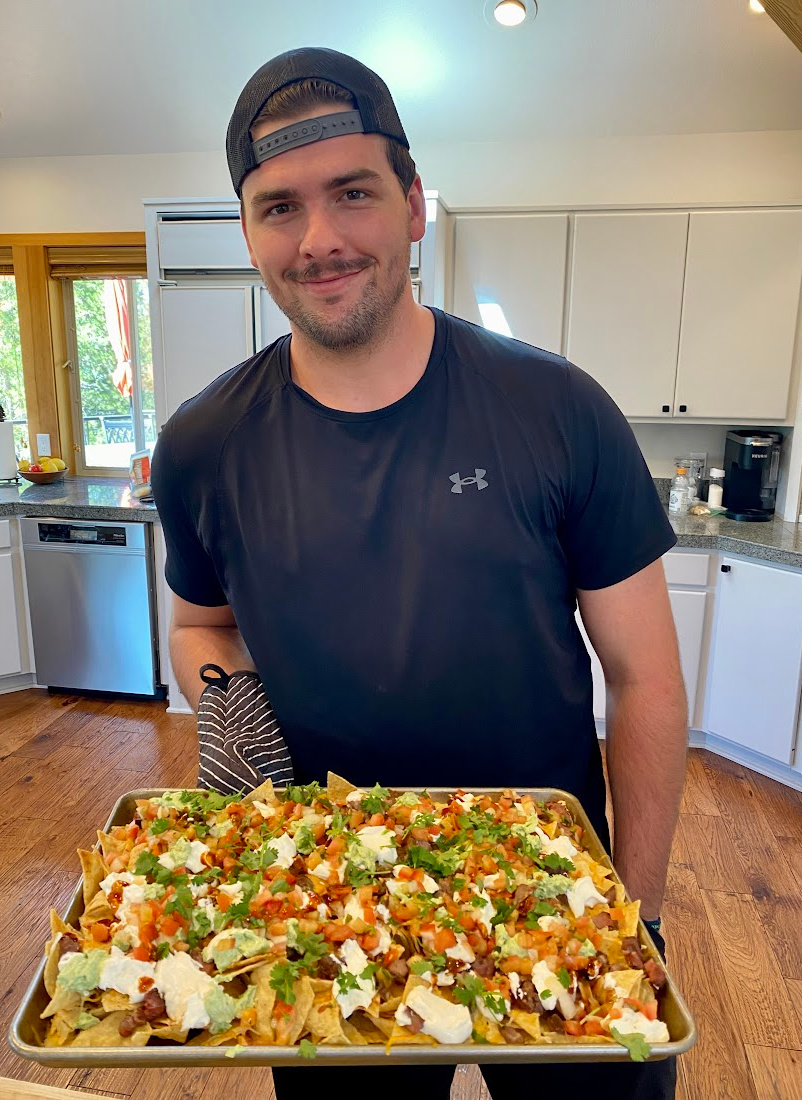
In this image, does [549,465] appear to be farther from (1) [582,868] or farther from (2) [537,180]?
(2) [537,180]

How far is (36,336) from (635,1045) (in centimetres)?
472

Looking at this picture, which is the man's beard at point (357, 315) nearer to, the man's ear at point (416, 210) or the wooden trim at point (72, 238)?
the man's ear at point (416, 210)

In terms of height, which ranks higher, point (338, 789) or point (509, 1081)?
point (338, 789)

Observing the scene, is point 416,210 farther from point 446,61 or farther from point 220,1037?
point 446,61

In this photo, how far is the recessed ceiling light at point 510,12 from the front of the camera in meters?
3.17

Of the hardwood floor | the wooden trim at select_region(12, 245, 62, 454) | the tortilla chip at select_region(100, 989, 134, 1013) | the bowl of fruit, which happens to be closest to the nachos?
the tortilla chip at select_region(100, 989, 134, 1013)

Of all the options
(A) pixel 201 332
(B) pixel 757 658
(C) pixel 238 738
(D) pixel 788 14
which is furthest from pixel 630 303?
(C) pixel 238 738

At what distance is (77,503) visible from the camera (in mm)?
3850

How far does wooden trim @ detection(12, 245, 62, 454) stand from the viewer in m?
4.47

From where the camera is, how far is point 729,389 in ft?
11.9

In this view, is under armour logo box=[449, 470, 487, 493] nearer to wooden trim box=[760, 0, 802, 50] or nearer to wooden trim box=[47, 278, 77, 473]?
wooden trim box=[760, 0, 802, 50]

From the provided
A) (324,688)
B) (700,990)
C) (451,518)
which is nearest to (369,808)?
(324,688)

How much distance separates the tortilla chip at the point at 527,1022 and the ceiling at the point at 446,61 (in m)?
3.56

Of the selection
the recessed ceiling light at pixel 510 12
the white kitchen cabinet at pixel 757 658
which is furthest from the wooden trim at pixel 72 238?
the white kitchen cabinet at pixel 757 658
